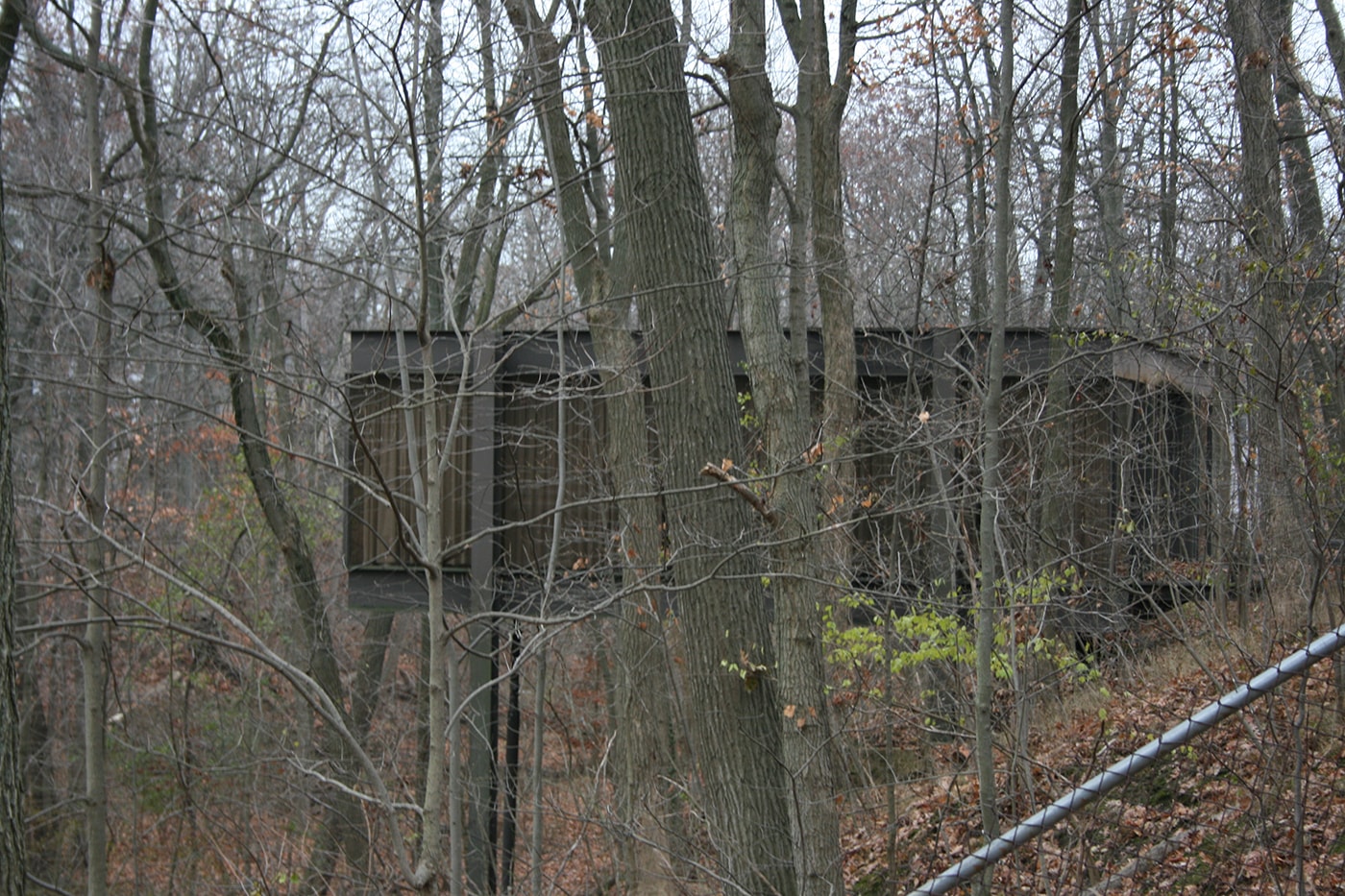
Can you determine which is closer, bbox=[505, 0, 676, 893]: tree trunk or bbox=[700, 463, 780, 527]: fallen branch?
bbox=[700, 463, 780, 527]: fallen branch

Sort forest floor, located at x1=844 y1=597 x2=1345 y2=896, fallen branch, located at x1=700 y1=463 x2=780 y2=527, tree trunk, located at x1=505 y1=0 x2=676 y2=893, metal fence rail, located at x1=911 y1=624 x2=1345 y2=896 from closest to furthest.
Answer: metal fence rail, located at x1=911 y1=624 x2=1345 y2=896
forest floor, located at x1=844 y1=597 x2=1345 y2=896
fallen branch, located at x1=700 y1=463 x2=780 y2=527
tree trunk, located at x1=505 y1=0 x2=676 y2=893

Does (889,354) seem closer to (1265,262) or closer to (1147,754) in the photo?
(1265,262)

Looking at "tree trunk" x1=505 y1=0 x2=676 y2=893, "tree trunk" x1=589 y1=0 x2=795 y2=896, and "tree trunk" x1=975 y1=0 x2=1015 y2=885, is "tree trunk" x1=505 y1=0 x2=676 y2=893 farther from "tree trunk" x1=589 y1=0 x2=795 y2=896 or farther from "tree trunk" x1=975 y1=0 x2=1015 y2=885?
"tree trunk" x1=975 y1=0 x2=1015 y2=885

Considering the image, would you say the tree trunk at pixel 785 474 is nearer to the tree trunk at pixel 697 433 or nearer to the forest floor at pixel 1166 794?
the tree trunk at pixel 697 433

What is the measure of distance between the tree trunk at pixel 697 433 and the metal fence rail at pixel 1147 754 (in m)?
2.74

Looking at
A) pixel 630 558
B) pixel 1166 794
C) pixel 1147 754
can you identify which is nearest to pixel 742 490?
pixel 1147 754

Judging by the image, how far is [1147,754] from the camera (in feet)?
10.6

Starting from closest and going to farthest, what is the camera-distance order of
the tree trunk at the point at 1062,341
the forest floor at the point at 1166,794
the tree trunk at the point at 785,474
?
the forest floor at the point at 1166,794 < the tree trunk at the point at 785,474 < the tree trunk at the point at 1062,341

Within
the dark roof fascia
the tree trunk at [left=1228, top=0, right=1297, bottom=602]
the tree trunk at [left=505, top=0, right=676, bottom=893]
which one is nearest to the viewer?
the tree trunk at [left=1228, top=0, right=1297, bottom=602]

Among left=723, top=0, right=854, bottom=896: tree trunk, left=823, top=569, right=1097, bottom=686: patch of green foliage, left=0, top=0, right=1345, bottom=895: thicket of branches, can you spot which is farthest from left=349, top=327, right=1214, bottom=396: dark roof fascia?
left=823, top=569, right=1097, bottom=686: patch of green foliage

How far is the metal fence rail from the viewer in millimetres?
3084

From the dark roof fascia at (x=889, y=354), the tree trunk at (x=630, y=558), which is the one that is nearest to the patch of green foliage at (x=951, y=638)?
the tree trunk at (x=630, y=558)

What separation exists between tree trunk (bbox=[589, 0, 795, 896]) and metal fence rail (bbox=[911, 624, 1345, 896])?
9.00 feet

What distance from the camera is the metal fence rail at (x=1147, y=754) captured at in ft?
10.1
